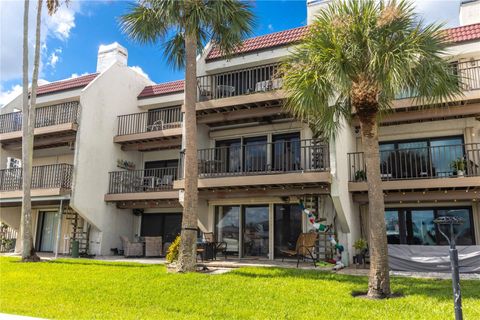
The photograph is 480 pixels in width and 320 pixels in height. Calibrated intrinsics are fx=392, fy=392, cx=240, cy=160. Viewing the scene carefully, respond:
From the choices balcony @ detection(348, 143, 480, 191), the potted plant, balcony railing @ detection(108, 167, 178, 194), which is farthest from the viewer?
balcony railing @ detection(108, 167, 178, 194)

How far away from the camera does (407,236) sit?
14906 millimetres

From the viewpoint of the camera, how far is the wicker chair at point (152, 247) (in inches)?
693

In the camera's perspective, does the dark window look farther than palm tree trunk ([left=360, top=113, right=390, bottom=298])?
Yes

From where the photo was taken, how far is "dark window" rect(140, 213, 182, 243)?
19.6 metres

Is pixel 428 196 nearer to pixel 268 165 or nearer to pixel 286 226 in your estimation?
pixel 286 226

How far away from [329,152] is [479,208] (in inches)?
235

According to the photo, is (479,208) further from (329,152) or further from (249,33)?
(249,33)

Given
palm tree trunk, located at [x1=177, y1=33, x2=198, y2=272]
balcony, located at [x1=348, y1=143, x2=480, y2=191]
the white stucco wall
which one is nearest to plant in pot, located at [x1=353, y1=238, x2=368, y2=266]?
balcony, located at [x1=348, y1=143, x2=480, y2=191]

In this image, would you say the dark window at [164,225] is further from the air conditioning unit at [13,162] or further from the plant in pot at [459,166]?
the plant in pot at [459,166]

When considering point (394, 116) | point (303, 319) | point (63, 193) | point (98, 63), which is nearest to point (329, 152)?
point (394, 116)

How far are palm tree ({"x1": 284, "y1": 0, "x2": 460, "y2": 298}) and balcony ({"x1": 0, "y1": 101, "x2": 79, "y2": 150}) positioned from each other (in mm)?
12807

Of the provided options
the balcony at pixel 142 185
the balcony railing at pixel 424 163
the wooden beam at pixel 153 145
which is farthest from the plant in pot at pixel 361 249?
the wooden beam at pixel 153 145

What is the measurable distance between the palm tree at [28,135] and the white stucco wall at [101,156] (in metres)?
2.09

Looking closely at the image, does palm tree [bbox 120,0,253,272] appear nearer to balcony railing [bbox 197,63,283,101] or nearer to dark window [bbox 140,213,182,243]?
balcony railing [bbox 197,63,283,101]
